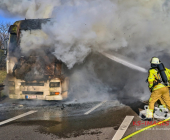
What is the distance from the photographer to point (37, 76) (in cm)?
715

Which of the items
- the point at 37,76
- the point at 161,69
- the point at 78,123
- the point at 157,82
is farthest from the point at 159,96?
the point at 37,76

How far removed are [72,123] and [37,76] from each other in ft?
8.99

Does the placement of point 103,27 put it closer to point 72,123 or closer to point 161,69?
point 161,69

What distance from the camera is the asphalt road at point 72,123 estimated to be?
414cm

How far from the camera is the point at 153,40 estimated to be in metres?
7.84

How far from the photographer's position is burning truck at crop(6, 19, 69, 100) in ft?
23.4

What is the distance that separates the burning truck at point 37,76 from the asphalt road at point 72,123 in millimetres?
426

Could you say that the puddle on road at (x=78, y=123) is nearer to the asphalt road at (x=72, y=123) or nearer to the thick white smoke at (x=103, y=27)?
the asphalt road at (x=72, y=123)

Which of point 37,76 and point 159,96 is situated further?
point 37,76

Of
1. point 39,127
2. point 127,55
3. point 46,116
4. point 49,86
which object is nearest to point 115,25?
point 127,55

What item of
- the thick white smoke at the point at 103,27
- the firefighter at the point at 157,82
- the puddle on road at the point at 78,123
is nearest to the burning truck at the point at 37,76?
the thick white smoke at the point at 103,27

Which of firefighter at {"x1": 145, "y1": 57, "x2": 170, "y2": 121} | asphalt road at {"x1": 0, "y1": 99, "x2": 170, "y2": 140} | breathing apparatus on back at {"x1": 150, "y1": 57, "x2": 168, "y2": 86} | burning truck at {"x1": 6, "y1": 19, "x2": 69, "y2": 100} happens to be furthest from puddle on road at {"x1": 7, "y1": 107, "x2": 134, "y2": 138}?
burning truck at {"x1": 6, "y1": 19, "x2": 69, "y2": 100}

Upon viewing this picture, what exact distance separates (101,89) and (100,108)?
253cm

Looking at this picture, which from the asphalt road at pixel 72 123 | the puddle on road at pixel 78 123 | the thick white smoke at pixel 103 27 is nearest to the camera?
the asphalt road at pixel 72 123
